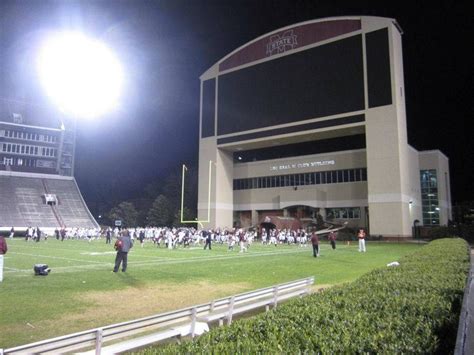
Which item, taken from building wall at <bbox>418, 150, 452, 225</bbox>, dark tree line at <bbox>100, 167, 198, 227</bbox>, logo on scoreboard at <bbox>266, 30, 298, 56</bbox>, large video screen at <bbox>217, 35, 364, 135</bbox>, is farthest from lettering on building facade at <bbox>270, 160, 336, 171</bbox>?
dark tree line at <bbox>100, 167, 198, 227</bbox>

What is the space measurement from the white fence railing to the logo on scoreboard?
204 ft

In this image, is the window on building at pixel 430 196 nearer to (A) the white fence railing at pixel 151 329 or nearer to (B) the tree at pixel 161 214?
(B) the tree at pixel 161 214

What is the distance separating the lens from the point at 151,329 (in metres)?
7.13

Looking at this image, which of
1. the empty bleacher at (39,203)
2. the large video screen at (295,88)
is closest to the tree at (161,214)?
the empty bleacher at (39,203)

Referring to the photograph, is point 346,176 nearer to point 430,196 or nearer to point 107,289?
point 430,196

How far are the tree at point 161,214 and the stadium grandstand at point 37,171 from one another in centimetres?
1605

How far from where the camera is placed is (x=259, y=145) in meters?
71.1

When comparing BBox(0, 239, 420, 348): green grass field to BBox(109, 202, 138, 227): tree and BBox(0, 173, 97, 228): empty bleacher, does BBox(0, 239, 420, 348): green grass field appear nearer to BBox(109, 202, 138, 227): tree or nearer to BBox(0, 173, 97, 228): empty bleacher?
BBox(0, 173, 97, 228): empty bleacher

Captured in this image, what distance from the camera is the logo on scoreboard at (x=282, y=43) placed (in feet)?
222

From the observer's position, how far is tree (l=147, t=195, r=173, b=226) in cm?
9075

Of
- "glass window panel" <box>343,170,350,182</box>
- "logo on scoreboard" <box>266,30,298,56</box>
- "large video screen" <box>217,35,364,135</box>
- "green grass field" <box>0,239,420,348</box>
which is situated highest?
"logo on scoreboard" <box>266,30,298,56</box>

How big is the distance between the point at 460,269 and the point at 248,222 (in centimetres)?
6560

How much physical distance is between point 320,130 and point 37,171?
196ft

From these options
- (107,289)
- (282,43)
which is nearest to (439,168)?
(282,43)
